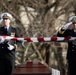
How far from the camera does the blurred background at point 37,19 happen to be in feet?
40.0

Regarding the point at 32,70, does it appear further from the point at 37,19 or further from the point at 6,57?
the point at 37,19

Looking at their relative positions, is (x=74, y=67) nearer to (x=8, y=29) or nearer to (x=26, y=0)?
(x=8, y=29)

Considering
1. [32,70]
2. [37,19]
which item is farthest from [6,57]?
[37,19]

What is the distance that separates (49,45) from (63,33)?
6.71m

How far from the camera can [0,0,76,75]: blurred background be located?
12.2 metres

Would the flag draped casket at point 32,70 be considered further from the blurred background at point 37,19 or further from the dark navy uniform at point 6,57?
the blurred background at point 37,19

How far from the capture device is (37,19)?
12.6 m

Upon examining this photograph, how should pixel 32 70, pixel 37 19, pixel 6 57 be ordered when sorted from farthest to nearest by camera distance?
pixel 37 19 → pixel 6 57 → pixel 32 70

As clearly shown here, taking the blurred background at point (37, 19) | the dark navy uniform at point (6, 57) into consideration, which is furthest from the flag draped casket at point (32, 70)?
the blurred background at point (37, 19)

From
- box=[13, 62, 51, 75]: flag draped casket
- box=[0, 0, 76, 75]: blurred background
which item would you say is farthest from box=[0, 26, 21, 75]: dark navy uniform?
box=[0, 0, 76, 75]: blurred background

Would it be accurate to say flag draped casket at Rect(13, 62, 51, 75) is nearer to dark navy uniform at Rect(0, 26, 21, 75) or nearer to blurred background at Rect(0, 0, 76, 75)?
dark navy uniform at Rect(0, 26, 21, 75)

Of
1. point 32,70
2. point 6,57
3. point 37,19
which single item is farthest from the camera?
point 37,19

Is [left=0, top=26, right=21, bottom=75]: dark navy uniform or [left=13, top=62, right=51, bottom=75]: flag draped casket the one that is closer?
[left=13, top=62, right=51, bottom=75]: flag draped casket

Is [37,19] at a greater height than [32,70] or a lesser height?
greater
